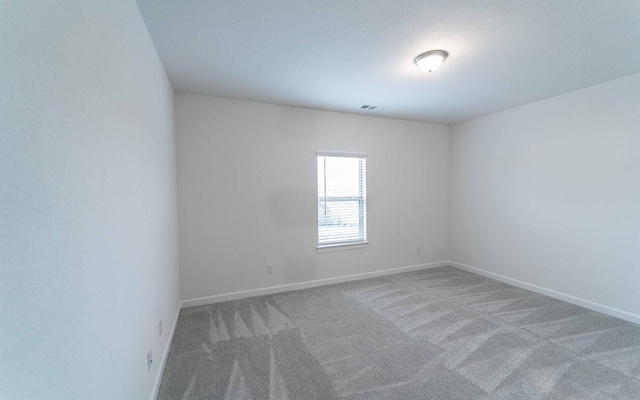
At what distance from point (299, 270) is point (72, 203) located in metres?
3.23

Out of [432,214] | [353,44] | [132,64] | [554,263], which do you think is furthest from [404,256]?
[132,64]

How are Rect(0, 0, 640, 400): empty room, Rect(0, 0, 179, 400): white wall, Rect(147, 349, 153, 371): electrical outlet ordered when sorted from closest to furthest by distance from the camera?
Rect(0, 0, 179, 400): white wall < Rect(0, 0, 640, 400): empty room < Rect(147, 349, 153, 371): electrical outlet

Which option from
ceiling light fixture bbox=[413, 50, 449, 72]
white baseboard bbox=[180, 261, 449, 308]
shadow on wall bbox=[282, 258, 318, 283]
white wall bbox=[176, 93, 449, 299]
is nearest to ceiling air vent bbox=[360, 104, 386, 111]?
white wall bbox=[176, 93, 449, 299]

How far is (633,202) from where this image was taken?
2.85 meters

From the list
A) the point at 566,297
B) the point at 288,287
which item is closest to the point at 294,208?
the point at 288,287

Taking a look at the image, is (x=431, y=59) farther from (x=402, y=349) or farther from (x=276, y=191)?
(x=402, y=349)

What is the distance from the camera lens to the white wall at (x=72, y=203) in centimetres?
64

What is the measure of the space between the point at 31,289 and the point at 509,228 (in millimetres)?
4995

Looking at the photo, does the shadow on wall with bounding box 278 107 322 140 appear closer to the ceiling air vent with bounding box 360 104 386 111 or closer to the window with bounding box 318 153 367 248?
the window with bounding box 318 153 367 248

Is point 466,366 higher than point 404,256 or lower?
lower

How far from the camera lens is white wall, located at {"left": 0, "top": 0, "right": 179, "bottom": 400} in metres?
0.64

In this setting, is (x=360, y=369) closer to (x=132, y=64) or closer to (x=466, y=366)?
(x=466, y=366)

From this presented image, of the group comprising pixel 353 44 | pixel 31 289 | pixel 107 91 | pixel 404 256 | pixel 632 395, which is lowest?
pixel 632 395

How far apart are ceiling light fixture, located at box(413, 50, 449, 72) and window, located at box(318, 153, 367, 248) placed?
1912 millimetres
